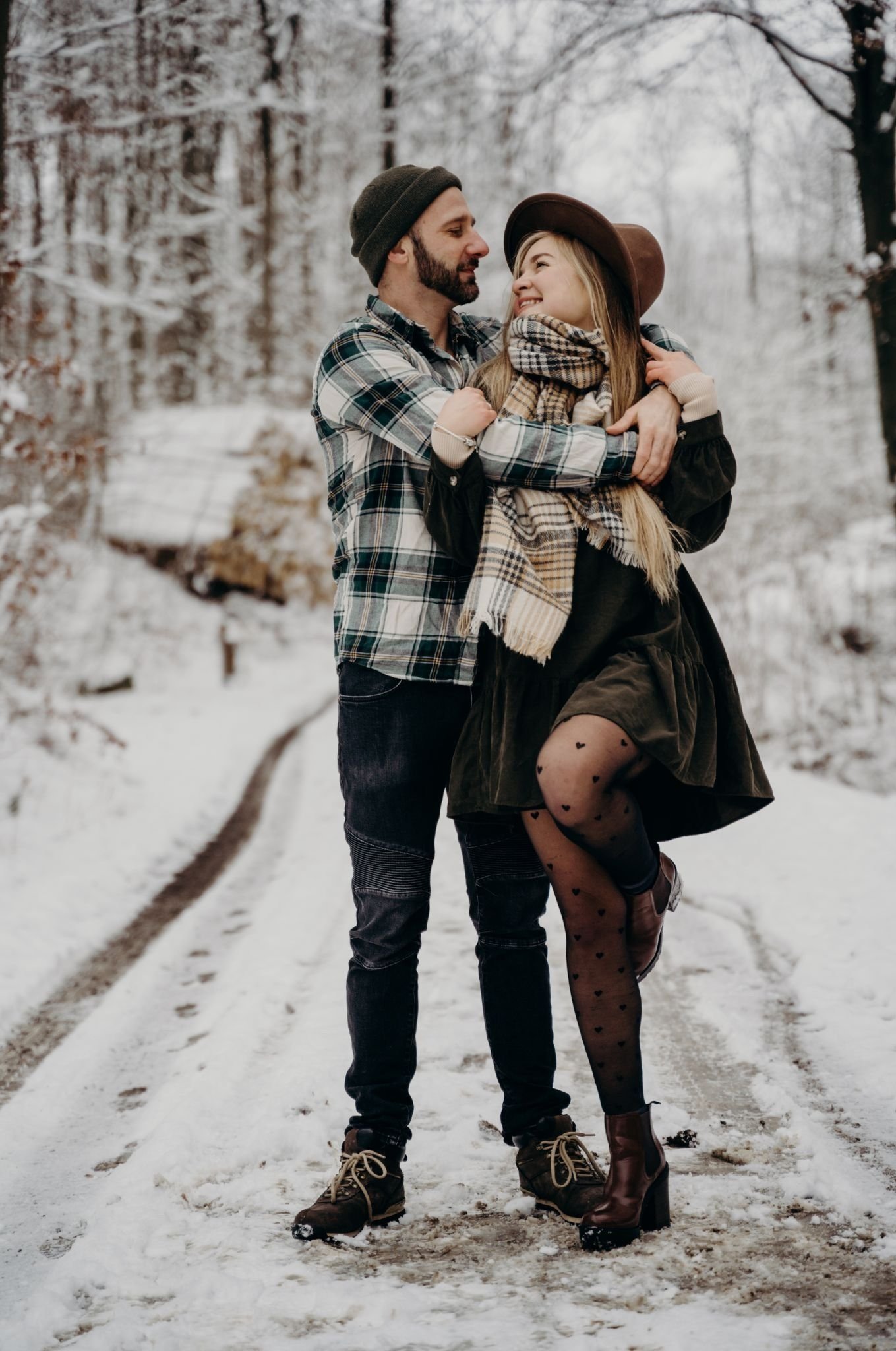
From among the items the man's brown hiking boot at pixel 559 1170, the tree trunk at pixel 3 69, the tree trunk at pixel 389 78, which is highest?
the tree trunk at pixel 389 78

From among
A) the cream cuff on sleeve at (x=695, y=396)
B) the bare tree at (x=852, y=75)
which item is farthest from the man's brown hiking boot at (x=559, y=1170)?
the bare tree at (x=852, y=75)

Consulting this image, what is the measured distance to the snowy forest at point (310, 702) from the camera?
6.44 feet

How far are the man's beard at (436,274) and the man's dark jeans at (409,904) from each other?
2.79 ft

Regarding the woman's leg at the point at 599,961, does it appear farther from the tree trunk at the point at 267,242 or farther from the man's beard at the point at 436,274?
the tree trunk at the point at 267,242

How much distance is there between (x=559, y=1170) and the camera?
217 cm

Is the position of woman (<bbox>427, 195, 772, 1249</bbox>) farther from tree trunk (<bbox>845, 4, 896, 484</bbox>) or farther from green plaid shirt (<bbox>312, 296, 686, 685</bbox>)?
tree trunk (<bbox>845, 4, 896, 484</bbox>)

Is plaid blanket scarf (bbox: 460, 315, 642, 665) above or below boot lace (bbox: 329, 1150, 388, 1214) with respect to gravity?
above

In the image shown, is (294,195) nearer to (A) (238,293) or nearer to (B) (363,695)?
(A) (238,293)

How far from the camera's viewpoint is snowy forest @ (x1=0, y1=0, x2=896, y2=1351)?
1.96 m

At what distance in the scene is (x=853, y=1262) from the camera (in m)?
1.86

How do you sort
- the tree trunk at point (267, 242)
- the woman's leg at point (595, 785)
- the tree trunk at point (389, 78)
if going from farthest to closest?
1. the tree trunk at point (267, 242)
2. the tree trunk at point (389, 78)
3. the woman's leg at point (595, 785)

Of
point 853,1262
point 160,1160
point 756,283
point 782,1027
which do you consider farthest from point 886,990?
point 756,283

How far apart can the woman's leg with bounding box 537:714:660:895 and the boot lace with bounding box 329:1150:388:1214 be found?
78 centimetres

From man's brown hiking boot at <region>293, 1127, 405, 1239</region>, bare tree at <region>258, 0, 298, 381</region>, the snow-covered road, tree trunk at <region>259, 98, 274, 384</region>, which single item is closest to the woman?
the snow-covered road
